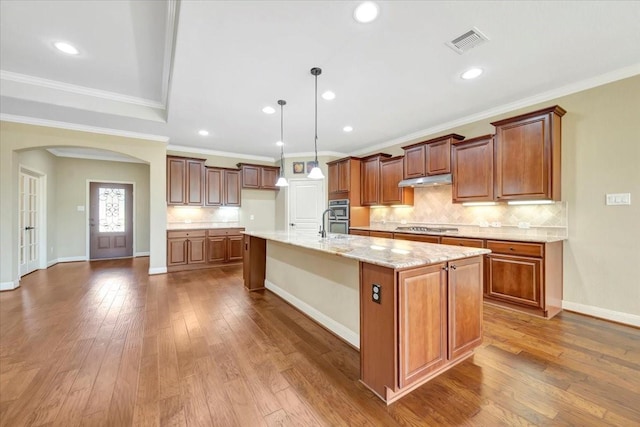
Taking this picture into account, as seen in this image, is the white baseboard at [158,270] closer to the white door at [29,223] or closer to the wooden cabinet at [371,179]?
the white door at [29,223]

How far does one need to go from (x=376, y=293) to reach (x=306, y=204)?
16.2 feet

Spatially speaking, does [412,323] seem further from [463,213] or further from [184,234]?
[184,234]

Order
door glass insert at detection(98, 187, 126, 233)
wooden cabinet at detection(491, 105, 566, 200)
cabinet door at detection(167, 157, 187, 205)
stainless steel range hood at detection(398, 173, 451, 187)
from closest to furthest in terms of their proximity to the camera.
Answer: wooden cabinet at detection(491, 105, 566, 200) → stainless steel range hood at detection(398, 173, 451, 187) → cabinet door at detection(167, 157, 187, 205) → door glass insert at detection(98, 187, 126, 233)

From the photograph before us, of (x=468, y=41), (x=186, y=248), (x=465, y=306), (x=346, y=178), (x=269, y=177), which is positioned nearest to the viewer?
(x=465, y=306)

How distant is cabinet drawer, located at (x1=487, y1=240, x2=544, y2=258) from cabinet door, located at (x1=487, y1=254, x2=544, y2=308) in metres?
0.06

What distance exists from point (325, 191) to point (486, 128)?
3460mm

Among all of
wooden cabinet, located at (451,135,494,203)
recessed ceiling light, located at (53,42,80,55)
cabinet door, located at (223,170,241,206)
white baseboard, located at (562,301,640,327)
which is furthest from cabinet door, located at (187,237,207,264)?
white baseboard, located at (562,301,640,327)

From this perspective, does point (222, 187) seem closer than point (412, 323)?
No

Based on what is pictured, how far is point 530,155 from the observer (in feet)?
10.5

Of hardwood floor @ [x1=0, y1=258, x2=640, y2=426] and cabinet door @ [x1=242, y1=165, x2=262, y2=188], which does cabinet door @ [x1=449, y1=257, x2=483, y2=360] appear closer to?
hardwood floor @ [x1=0, y1=258, x2=640, y2=426]

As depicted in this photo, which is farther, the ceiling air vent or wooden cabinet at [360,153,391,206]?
wooden cabinet at [360,153,391,206]

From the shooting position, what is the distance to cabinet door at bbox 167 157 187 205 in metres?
5.51

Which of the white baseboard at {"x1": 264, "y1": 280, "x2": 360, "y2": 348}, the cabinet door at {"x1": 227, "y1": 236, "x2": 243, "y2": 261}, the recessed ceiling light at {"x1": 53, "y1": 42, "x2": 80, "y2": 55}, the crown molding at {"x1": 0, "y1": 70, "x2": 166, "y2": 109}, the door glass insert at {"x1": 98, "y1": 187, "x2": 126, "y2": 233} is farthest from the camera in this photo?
the door glass insert at {"x1": 98, "y1": 187, "x2": 126, "y2": 233}


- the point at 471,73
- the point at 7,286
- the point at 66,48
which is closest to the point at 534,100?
the point at 471,73
